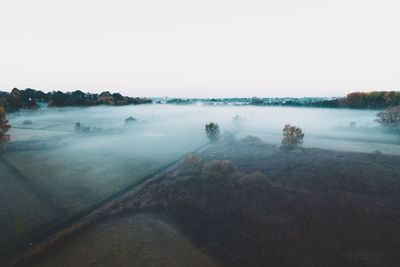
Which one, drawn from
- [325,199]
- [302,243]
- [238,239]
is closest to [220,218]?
[238,239]

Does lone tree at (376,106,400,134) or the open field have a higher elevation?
lone tree at (376,106,400,134)

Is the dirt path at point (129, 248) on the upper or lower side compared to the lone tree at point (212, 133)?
lower

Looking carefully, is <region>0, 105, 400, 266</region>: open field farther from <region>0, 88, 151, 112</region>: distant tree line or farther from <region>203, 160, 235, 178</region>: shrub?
<region>0, 88, 151, 112</region>: distant tree line

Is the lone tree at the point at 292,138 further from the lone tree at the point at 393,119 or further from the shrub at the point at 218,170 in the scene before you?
the lone tree at the point at 393,119

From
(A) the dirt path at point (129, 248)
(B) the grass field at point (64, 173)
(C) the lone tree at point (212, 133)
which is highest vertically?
(C) the lone tree at point (212, 133)

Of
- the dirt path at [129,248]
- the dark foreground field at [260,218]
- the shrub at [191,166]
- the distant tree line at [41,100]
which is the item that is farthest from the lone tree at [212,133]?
the distant tree line at [41,100]

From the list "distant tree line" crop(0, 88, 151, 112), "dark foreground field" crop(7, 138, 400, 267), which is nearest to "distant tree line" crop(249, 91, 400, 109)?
"dark foreground field" crop(7, 138, 400, 267)

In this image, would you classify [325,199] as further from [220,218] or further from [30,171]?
[30,171]
